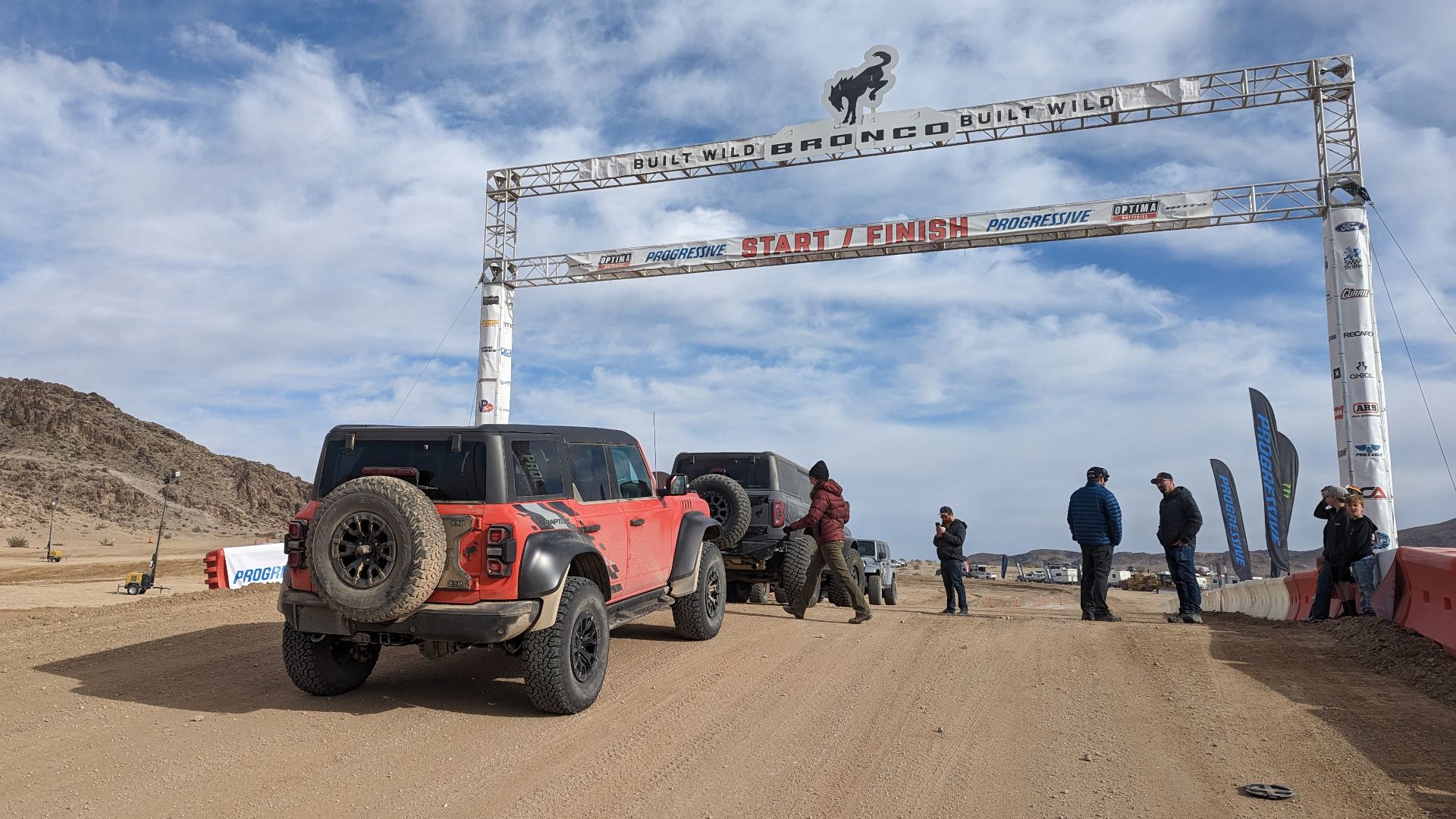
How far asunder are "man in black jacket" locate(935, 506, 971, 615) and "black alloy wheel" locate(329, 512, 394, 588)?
28.6 feet

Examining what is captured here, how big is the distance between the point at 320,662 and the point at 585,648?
184 cm

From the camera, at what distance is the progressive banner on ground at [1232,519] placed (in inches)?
854

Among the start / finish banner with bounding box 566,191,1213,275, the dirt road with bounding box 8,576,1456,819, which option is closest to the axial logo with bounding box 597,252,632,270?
the start / finish banner with bounding box 566,191,1213,275

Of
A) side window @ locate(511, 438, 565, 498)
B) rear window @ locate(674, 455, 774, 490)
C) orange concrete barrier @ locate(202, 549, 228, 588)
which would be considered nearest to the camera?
side window @ locate(511, 438, 565, 498)

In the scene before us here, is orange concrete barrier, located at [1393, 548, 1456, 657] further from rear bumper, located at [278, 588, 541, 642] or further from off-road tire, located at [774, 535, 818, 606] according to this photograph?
rear bumper, located at [278, 588, 541, 642]

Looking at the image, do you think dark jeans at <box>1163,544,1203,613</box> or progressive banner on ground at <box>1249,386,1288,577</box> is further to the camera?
progressive banner on ground at <box>1249,386,1288,577</box>

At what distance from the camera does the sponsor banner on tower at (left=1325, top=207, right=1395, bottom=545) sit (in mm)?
14742

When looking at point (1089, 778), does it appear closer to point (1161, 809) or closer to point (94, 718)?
point (1161, 809)

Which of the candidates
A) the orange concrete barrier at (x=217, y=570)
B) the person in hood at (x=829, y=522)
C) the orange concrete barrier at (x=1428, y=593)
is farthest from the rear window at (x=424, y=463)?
the orange concrete barrier at (x=217, y=570)

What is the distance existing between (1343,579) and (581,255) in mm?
16614

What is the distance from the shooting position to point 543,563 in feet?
17.8

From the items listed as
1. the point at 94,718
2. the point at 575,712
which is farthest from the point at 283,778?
the point at 94,718

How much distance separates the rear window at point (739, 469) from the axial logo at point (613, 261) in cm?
1010

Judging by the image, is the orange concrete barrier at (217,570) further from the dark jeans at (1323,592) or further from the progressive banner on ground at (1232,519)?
the progressive banner on ground at (1232,519)
